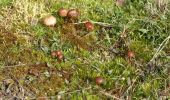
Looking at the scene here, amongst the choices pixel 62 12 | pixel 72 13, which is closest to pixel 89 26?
pixel 72 13

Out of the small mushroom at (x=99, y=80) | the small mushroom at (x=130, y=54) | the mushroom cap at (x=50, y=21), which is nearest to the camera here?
the small mushroom at (x=99, y=80)

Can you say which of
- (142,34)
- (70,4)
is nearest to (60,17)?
(70,4)

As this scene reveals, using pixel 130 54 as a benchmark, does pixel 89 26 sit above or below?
above

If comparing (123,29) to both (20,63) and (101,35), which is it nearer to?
(101,35)

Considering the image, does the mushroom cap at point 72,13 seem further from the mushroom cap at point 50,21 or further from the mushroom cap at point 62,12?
the mushroom cap at point 50,21

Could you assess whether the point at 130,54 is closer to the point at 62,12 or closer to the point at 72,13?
the point at 72,13

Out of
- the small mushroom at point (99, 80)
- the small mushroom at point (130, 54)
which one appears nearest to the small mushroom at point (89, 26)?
the small mushroom at point (130, 54)

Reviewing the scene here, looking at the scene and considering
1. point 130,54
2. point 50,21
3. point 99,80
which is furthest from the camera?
point 50,21

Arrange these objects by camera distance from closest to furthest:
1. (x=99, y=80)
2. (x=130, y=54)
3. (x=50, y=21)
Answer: (x=99, y=80), (x=130, y=54), (x=50, y=21)

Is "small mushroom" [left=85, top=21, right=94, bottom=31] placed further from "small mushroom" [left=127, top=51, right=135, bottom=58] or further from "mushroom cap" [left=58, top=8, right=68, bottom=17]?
"small mushroom" [left=127, top=51, right=135, bottom=58]

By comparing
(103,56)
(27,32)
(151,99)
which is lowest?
(151,99)

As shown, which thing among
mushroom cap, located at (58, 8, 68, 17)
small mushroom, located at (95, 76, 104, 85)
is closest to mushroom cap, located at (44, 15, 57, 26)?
mushroom cap, located at (58, 8, 68, 17)
